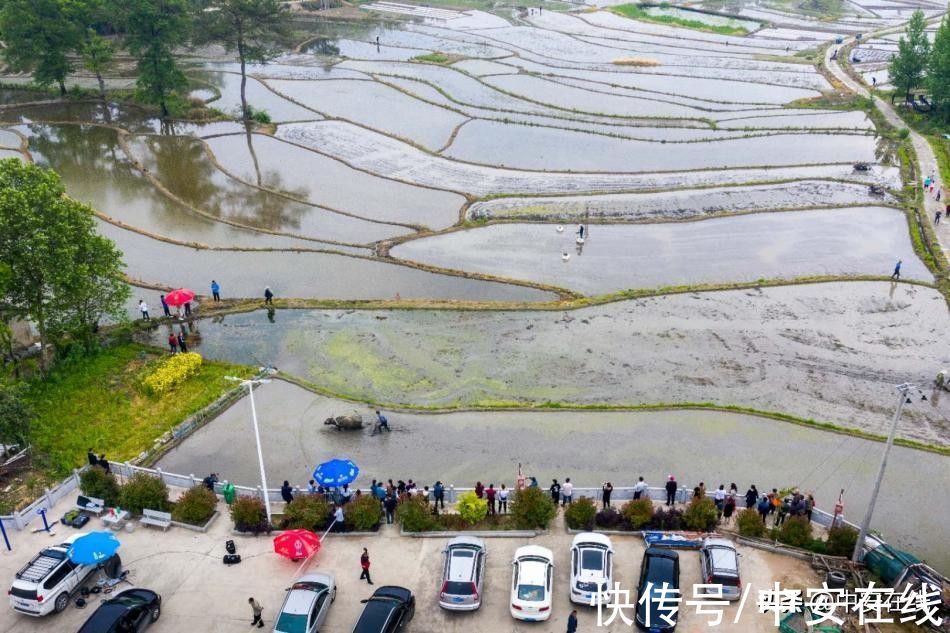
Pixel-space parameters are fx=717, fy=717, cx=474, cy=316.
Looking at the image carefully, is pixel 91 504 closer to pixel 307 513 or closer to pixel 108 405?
pixel 108 405

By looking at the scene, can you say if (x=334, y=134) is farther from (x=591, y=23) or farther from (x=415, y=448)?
(x=591, y=23)

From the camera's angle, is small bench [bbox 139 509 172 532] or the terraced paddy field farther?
the terraced paddy field

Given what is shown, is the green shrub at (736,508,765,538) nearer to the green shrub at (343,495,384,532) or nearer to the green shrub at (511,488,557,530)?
the green shrub at (511,488,557,530)

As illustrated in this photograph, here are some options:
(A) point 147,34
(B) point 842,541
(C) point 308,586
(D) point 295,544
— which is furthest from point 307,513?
(A) point 147,34

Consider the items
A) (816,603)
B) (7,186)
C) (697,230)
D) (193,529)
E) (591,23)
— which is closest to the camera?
(816,603)

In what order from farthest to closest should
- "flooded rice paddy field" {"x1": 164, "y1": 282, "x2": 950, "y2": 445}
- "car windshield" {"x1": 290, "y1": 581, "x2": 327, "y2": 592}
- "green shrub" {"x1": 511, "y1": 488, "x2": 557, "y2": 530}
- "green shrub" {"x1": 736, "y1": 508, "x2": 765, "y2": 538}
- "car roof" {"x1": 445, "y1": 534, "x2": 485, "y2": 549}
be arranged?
"flooded rice paddy field" {"x1": 164, "y1": 282, "x2": 950, "y2": 445} < "green shrub" {"x1": 511, "y1": 488, "x2": 557, "y2": 530} < "green shrub" {"x1": 736, "y1": 508, "x2": 765, "y2": 538} < "car roof" {"x1": 445, "y1": 534, "x2": 485, "y2": 549} < "car windshield" {"x1": 290, "y1": 581, "x2": 327, "y2": 592}

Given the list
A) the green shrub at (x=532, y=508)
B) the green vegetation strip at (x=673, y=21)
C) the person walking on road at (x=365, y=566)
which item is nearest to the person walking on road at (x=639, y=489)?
the green shrub at (x=532, y=508)

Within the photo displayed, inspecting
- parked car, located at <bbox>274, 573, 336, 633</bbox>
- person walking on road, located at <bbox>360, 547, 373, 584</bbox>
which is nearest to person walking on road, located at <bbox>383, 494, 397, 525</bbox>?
person walking on road, located at <bbox>360, 547, 373, 584</bbox>

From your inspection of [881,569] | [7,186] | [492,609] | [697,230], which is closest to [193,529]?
[492,609]
